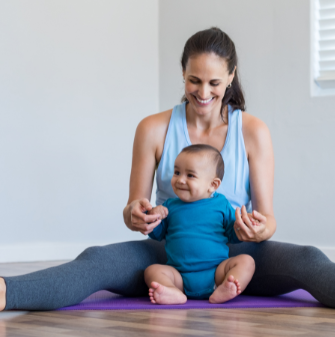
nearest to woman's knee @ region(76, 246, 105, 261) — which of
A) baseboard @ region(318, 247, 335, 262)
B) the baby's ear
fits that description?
the baby's ear

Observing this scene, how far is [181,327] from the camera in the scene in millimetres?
1240

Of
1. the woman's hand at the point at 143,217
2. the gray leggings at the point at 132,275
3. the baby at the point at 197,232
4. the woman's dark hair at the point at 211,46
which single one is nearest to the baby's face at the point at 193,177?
the baby at the point at 197,232

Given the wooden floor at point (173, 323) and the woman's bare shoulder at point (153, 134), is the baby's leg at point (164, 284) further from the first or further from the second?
the woman's bare shoulder at point (153, 134)

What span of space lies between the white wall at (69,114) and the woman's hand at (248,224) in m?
1.71

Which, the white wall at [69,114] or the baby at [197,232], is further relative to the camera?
the white wall at [69,114]

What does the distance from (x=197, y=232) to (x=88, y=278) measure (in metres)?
0.35

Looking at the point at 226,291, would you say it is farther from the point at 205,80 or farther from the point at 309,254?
the point at 205,80

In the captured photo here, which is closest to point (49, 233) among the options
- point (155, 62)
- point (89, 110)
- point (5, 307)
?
point (89, 110)

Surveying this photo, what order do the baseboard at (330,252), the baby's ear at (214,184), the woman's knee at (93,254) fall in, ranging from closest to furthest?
the woman's knee at (93,254), the baby's ear at (214,184), the baseboard at (330,252)

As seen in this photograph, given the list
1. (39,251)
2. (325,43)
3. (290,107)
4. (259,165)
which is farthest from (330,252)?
(39,251)

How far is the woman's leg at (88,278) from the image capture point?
1411 mm

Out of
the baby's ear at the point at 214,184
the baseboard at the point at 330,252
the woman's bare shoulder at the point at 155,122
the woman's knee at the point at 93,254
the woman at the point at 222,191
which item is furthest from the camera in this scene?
the baseboard at the point at 330,252

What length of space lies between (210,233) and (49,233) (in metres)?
1.65

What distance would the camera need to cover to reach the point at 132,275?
168 cm
